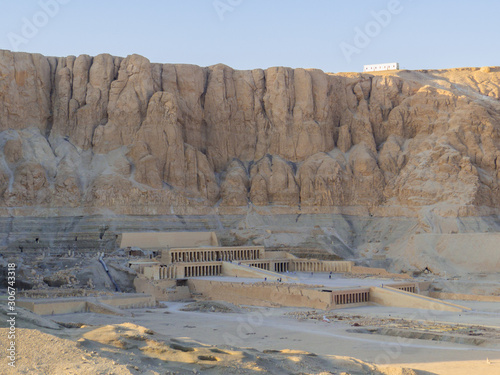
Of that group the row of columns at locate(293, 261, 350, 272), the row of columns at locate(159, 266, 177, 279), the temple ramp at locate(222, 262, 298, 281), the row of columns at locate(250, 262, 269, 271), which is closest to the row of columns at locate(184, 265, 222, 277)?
the temple ramp at locate(222, 262, 298, 281)

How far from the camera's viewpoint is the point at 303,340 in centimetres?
4388

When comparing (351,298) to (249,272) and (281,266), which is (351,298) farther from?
(281,266)

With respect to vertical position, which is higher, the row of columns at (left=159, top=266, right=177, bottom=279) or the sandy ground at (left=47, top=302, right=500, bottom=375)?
the row of columns at (left=159, top=266, right=177, bottom=279)

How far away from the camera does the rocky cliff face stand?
9444 cm

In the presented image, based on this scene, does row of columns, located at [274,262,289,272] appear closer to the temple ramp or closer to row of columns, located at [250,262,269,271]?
row of columns, located at [250,262,269,271]

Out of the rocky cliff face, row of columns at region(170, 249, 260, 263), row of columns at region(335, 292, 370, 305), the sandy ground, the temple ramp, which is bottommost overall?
the sandy ground

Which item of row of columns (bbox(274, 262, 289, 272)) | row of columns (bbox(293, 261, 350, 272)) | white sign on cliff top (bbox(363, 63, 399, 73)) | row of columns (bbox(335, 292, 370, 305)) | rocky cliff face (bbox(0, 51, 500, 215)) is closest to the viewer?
row of columns (bbox(335, 292, 370, 305))

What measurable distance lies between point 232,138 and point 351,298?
1937 inches

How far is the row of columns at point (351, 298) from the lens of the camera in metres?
62.5

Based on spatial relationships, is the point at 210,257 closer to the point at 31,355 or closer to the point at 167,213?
the point at 167,213

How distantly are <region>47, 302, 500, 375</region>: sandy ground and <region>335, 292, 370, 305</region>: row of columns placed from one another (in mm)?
1677

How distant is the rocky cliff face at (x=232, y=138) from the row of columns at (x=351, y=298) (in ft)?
102

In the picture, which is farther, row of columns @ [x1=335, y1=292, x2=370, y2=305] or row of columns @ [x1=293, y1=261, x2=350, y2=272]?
row of columns @ [x1=293, y1=261, x2=350, y2=272]

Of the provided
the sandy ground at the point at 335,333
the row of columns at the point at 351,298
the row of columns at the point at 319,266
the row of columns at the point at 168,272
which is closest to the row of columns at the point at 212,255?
the row of columns at the point at 319,266
